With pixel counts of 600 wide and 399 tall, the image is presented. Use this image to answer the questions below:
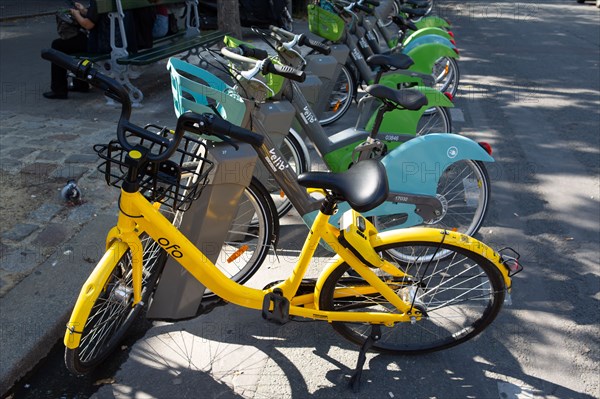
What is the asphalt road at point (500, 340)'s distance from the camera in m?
2.81

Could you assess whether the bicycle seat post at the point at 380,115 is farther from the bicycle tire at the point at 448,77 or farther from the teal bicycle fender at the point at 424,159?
the bicycle tire at the point at 448,77

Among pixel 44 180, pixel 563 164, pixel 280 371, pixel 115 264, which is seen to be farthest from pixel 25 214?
pixel 563 164

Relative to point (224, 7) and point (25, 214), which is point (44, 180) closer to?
point (25, 214)

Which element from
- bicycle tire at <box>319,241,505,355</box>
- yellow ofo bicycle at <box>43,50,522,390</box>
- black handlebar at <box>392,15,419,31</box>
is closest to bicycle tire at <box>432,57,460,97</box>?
black handlebar at <box>392,15,419,31</box>

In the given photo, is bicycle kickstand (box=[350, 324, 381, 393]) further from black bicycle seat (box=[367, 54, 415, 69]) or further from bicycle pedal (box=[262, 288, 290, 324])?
black bicycle seat (box=[367, 54, 415, 69])

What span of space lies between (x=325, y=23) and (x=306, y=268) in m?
3.61

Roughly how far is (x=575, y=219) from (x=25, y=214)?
14.2 ft

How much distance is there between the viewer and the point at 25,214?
4031 mm

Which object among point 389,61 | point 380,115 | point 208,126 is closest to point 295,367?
point 208,126

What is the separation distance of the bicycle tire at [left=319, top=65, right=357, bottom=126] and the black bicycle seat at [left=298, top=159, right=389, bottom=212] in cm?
389

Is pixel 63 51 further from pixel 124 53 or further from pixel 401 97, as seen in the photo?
pixel 401 97

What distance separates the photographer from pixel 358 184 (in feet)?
7.82

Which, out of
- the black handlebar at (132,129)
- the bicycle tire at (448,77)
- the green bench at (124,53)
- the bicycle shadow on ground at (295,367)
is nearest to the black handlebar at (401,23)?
the bicycle tire at (448,77)

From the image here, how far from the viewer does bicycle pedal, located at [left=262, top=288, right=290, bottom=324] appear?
272 cm
